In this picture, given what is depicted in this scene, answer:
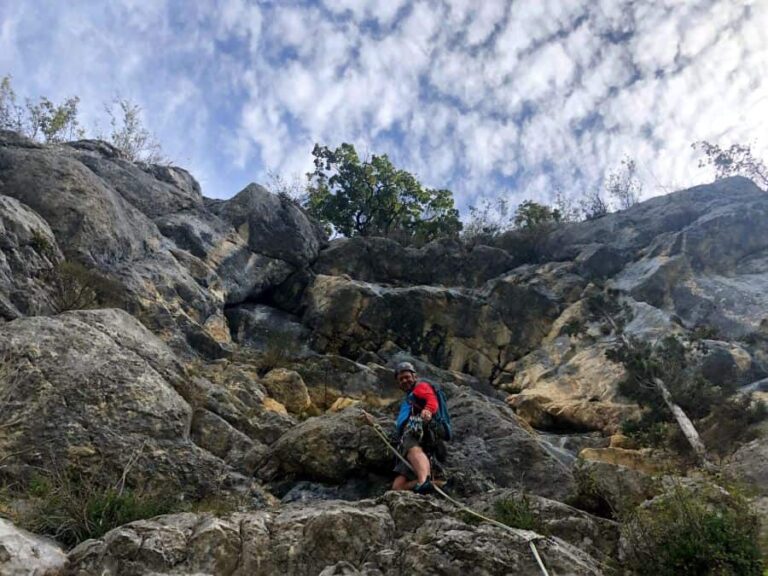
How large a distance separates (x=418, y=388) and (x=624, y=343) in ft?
47.1

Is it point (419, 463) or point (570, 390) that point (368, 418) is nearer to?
point (419, 463)

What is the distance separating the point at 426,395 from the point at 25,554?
18.9 feet

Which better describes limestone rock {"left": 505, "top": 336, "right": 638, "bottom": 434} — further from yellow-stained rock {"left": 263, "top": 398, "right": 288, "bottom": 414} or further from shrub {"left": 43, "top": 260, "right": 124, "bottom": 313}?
shrub {"left": 43, "top": 260, "right": 124, "bottom": 313}

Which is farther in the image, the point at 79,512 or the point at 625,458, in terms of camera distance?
the point at 625,458

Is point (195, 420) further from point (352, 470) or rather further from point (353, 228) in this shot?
point (353, 228)

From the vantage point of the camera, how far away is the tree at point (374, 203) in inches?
1545

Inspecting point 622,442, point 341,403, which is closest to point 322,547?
point 341,403

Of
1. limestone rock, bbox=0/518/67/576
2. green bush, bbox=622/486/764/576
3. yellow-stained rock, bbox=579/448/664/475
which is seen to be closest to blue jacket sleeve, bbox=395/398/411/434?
green bush, bbox=622/486/764/576

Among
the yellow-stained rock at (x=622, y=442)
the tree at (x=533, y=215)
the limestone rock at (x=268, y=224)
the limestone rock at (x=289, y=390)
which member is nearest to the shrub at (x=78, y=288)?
the limestone rock at (x=289, y=390)

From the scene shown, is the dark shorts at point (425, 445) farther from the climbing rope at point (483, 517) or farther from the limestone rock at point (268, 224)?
the limestone rock at point (268, 224)

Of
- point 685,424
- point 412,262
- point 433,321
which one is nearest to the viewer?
point 685,424

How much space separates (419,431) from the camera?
932 centimetres

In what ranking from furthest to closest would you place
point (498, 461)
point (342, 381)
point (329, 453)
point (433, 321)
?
point (433, 321) < point (342, 381) < point (498, 461) < point (329, 453)

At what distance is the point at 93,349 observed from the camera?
415 inches
